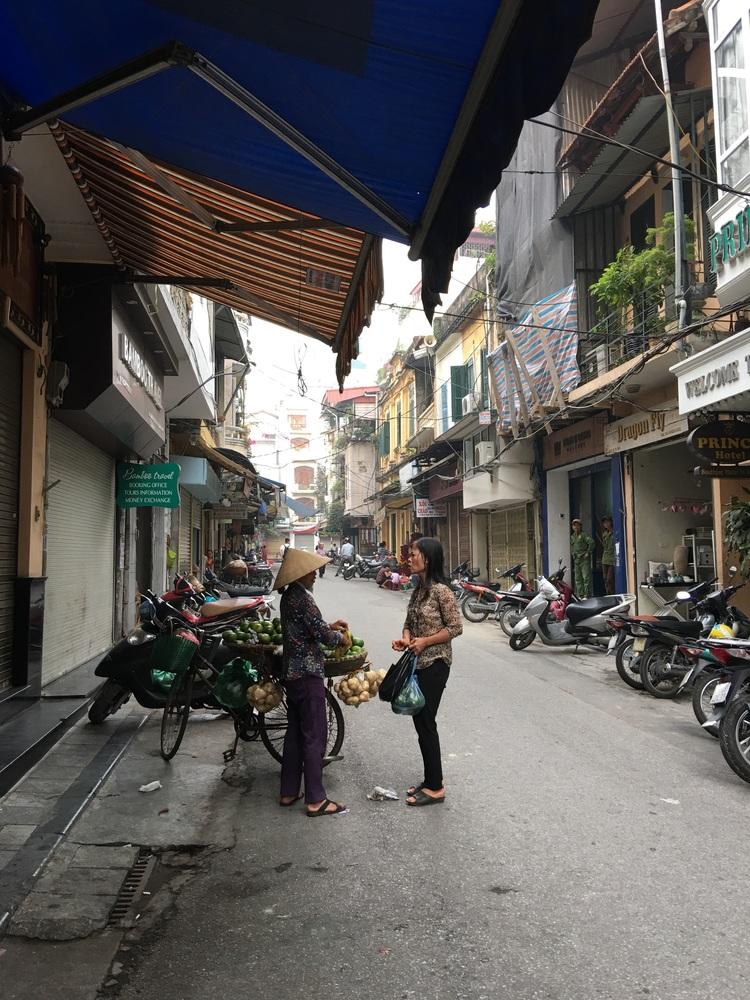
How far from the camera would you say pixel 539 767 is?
5.71 meters

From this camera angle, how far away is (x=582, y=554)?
55.3ft

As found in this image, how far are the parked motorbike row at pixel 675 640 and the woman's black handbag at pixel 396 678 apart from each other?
Result: 2.32 m

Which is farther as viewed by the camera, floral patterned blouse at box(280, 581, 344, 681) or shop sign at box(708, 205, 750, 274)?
shop sign at box(708, 205, 750, 274)

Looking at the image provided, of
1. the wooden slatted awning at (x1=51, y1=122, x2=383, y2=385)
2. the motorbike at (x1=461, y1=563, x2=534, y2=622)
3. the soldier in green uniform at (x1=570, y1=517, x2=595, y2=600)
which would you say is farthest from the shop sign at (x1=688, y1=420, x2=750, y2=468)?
the soldier in green uniform at (x1=570, y1=517, x2=595, y2=600)

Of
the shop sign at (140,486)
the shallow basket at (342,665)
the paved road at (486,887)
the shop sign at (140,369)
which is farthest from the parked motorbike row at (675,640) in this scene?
the shop sign at (140,369)

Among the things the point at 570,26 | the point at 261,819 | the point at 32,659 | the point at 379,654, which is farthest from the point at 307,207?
the point at 379,654

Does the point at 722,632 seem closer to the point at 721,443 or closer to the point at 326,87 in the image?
the point at 721,443

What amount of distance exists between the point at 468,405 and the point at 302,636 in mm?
19156

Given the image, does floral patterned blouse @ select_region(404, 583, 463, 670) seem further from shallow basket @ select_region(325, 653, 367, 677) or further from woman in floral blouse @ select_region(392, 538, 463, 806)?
shallow basket @ select_region(325, 653, 367, 677)

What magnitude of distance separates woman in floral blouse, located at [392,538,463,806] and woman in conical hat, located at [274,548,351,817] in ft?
1.67

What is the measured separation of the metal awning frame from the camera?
317 centimetres

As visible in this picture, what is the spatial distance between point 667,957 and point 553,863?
3.21ft

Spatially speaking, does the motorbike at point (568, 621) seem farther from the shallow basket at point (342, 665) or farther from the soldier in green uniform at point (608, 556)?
the shallow basket at point (342, 665)

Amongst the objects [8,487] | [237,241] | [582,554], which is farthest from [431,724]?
[582,554]
